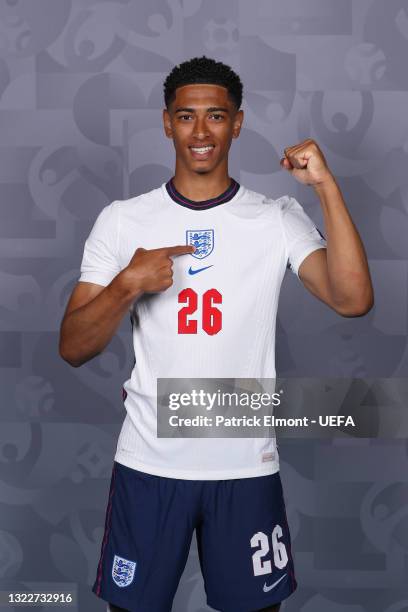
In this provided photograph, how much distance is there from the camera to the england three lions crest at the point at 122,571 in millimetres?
1521

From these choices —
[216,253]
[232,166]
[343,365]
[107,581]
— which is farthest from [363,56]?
[107,581]

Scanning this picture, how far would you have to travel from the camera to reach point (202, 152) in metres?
1.55

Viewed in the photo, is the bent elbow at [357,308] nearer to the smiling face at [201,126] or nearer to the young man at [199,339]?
the young man at [199,339]

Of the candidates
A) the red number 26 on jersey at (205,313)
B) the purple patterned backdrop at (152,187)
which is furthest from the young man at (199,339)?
the purple patterned backdrop at (152,187)

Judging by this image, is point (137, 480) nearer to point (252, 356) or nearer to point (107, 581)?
point (107, 581)

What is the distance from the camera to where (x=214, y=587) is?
154 centimetres

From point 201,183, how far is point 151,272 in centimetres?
24

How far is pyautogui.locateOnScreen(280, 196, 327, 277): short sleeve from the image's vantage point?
1.54 m

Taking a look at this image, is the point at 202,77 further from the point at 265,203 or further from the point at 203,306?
the point at 203,306

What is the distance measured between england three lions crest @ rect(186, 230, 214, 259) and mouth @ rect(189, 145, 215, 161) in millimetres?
139

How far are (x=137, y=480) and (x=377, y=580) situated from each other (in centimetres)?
119

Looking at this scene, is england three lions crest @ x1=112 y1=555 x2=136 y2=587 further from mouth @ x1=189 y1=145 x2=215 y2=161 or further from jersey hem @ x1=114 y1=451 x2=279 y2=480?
mouth @ x1=189 y1=145 x2=215 y2=161

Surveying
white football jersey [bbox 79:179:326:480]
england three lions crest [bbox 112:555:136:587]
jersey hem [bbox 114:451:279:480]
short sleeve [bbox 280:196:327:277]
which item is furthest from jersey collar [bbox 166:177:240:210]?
england three lions crest [bbox 112:555:136:587]

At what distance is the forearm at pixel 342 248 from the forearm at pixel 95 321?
35cm
